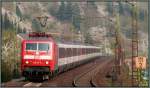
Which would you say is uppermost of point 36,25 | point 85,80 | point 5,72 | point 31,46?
point 36,25

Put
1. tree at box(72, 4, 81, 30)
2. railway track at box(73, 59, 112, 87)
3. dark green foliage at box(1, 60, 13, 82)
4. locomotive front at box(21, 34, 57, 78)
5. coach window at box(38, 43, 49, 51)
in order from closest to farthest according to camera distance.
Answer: railway track at box(73, 59, 112, 87) < locomotive front at box(21, 34, 57, 78) < coach window at box(38, 43, 49, 51) < dark green foliage at box(1, 60, 13, 82) < tree at box(72, 4, 81, 30)

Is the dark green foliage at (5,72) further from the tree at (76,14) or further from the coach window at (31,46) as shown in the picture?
the tree at (76,14)

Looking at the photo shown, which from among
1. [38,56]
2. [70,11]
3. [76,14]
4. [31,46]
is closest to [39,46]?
[31,46]

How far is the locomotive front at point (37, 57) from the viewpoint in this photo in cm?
2962

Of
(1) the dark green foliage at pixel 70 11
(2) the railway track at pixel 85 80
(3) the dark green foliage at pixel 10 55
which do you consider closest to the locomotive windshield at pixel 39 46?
(3) the dark green foliage at pixel 10 55

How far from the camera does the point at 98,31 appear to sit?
4956 centimetres

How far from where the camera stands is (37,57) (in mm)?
29750

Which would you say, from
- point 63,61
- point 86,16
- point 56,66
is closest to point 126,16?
point 86,16

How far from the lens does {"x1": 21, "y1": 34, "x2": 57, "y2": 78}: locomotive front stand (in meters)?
29.6

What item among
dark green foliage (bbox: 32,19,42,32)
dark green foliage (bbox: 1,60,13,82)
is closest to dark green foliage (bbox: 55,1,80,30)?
dark green foliage (bbox: 32,19,42,32)

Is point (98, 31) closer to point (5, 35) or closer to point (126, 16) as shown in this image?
point (126, 16)

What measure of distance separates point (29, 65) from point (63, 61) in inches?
247

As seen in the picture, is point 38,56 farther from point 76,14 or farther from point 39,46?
point 76,14

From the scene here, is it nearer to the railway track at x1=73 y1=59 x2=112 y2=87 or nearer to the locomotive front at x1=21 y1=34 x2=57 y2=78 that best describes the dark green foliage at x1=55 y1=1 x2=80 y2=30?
the railway track at x1=73 y1=59 x2=112 y2=87
